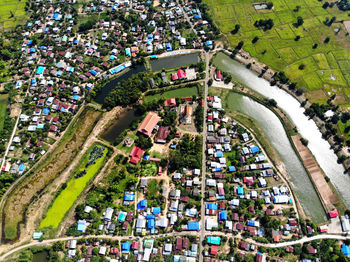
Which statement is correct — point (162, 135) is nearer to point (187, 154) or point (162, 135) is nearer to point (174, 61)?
point (187, 154)

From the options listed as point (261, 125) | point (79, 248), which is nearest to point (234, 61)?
point (261, 125)

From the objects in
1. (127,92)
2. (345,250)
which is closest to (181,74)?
(127,92)

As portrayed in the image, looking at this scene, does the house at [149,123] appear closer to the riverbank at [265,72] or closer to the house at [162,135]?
the house at [162,135]

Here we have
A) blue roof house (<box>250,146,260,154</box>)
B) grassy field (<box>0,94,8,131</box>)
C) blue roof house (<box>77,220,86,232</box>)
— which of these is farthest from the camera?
grassy field (<box>0,94,8,131</box>)

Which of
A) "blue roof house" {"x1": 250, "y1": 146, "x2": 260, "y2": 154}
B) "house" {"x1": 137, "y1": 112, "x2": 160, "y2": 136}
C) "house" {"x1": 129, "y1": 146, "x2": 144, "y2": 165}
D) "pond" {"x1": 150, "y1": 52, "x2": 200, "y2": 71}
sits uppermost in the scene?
"pond" {"x1": 150, "y1": 52, "x2": 200, "y2": 71}

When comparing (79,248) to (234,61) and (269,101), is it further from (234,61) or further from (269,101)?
(234,61)

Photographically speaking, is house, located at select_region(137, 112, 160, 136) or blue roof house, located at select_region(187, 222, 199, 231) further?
house, located at select_region(137, 112, 160, 136)

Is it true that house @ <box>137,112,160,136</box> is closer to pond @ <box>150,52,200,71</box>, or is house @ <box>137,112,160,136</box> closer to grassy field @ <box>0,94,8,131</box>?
pond @ <box>150,52,200,71</box>

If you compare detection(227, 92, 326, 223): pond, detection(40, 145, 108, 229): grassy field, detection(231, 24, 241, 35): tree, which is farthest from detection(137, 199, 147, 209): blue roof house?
detection(231, 24, 241, 35): tree
